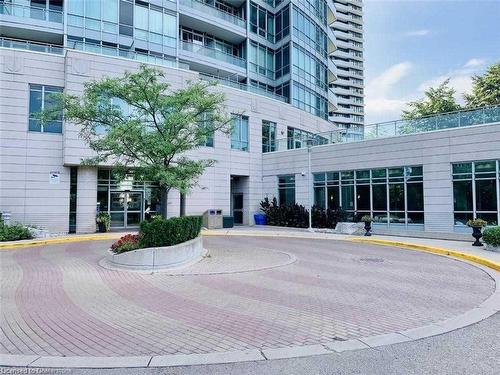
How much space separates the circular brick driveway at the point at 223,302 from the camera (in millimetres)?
5312

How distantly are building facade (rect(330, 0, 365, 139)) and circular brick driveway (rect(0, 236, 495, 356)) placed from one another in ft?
258

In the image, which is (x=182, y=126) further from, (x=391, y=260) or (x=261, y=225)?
(x=261, y=225)

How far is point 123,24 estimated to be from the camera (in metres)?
26.1

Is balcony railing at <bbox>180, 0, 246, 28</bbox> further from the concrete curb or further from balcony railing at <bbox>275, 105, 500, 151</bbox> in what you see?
the concrete curb

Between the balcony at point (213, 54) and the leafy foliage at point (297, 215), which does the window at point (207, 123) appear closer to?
the leafy foliage at point (297, 215)

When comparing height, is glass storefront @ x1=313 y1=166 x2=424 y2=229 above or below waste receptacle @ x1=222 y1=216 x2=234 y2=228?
above

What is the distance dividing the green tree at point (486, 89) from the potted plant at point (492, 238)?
30213 mm

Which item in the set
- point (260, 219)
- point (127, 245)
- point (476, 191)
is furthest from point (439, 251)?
point (260, 219)

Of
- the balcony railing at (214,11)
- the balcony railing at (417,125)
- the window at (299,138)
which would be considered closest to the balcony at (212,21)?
the balcony railing at (214,11)

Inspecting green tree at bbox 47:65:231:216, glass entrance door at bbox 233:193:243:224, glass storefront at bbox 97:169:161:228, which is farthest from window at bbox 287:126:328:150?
green tree at bbox 47:65:231:216

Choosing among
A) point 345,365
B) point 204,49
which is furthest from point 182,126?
point 204,49

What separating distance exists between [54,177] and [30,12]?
12391 millimetres

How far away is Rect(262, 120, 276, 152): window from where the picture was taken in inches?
1208

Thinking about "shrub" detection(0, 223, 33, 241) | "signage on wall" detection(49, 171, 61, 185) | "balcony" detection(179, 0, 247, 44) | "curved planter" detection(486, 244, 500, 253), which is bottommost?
"curved planter" detection(486, 244, 500, 253)
